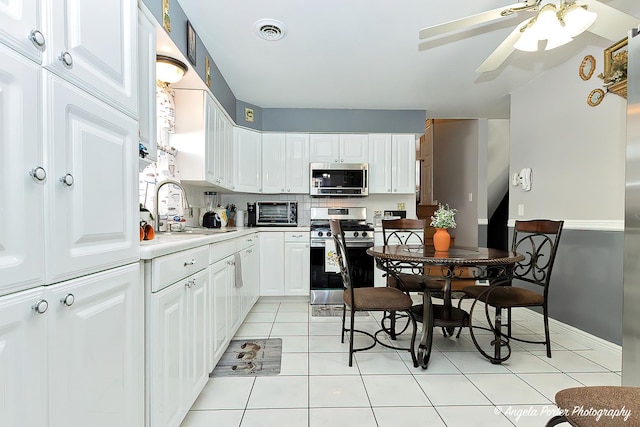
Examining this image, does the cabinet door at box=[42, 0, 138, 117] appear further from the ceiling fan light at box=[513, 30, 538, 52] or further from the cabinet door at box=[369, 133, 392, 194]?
the cabinet door at box=[369, 133, 392, 194]

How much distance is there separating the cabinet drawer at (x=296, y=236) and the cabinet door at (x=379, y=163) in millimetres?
1039

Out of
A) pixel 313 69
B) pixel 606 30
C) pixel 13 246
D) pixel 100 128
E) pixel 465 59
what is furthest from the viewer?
pixel 313 69

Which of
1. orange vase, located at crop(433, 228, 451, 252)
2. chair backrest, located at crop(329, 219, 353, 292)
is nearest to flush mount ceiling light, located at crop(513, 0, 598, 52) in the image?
orange vase, located at crop(433, 228, 451, 252)

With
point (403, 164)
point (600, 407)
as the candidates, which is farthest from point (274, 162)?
point (600, 407)

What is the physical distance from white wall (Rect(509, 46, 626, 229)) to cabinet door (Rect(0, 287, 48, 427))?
10.8 ft

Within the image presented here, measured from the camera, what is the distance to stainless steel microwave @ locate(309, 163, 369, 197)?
404 centimetres

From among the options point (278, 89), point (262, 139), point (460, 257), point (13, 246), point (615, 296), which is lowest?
point (615, 296)

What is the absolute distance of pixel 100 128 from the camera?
1006mm

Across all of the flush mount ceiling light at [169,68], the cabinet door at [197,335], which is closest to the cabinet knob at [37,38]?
the cabinet door at [197,335]

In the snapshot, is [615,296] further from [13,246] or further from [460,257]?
[13,246]

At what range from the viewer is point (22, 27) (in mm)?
728

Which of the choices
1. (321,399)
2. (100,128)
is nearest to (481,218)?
(321,399)

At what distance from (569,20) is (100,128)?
83.8 inches

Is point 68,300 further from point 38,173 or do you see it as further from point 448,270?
point 448,270
